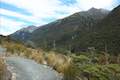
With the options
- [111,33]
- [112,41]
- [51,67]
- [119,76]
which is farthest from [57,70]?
[111,33]

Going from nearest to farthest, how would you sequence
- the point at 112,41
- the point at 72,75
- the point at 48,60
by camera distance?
the point at 72,75 < the point at 48,60 < the point at 112,41

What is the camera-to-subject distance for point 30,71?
43.3ft

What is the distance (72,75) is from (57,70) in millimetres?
1847

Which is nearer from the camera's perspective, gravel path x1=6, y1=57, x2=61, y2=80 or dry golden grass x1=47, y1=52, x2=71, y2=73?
gravel path x1=6, y1=57, x2=61, y2=80

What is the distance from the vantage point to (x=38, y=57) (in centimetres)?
1677

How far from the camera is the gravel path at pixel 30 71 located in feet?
40.2

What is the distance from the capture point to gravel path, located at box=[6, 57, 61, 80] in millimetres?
12258

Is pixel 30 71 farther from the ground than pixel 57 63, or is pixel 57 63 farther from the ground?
pixel 57 63

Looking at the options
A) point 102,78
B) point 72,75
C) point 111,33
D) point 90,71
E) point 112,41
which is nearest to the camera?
point 72,75

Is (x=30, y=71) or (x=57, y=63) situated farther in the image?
(x=57, y=63)

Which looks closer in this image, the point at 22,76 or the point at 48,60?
the point at 22,76

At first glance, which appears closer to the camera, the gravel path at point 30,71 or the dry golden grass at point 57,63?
the gravel path at point 30,71

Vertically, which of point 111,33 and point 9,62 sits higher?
point 111,33

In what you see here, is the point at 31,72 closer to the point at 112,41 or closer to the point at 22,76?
the point at 22,76
